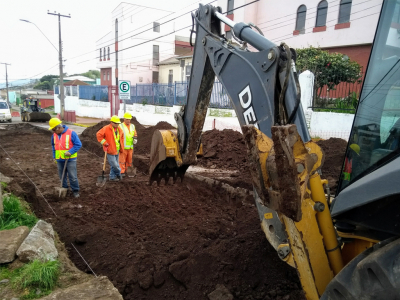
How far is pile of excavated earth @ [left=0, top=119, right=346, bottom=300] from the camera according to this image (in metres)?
3.51

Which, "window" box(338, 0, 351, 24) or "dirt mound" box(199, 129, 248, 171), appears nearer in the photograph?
"dirt mound" box(199, 129, 248, 171)

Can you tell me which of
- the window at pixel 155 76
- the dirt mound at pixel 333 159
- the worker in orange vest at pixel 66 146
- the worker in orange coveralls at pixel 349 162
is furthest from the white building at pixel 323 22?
the worker in orange coveralls at pixel 349 162

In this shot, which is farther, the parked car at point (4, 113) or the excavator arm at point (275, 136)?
the parked car at point (4, 113)

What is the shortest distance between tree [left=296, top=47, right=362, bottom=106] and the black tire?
34.4ft

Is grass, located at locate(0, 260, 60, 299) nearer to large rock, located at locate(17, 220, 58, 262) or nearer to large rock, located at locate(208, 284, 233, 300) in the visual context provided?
large rock, located at locate(17, 220, 58, 262)

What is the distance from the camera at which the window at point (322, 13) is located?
70.2 ft

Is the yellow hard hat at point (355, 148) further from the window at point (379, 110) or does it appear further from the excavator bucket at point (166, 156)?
the excavator bucket at point (166, 156)

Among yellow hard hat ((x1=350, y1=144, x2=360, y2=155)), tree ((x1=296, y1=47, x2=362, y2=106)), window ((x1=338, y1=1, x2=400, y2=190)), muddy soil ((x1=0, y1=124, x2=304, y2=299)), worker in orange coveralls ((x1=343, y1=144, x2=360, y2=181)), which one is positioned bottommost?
muddy soil ((x1=0, y1=124, x2=304, y2=299))

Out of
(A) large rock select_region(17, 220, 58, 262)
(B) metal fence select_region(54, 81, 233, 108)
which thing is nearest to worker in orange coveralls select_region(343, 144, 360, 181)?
(A) large rock select_region(17, 220, 58, 262)

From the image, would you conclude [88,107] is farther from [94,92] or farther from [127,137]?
[127,137]

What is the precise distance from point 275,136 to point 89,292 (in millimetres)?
2168

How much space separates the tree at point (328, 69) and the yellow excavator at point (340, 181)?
954 cm

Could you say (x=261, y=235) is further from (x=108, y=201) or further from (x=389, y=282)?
(x=108, y=201)

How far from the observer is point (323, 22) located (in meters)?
21.5
